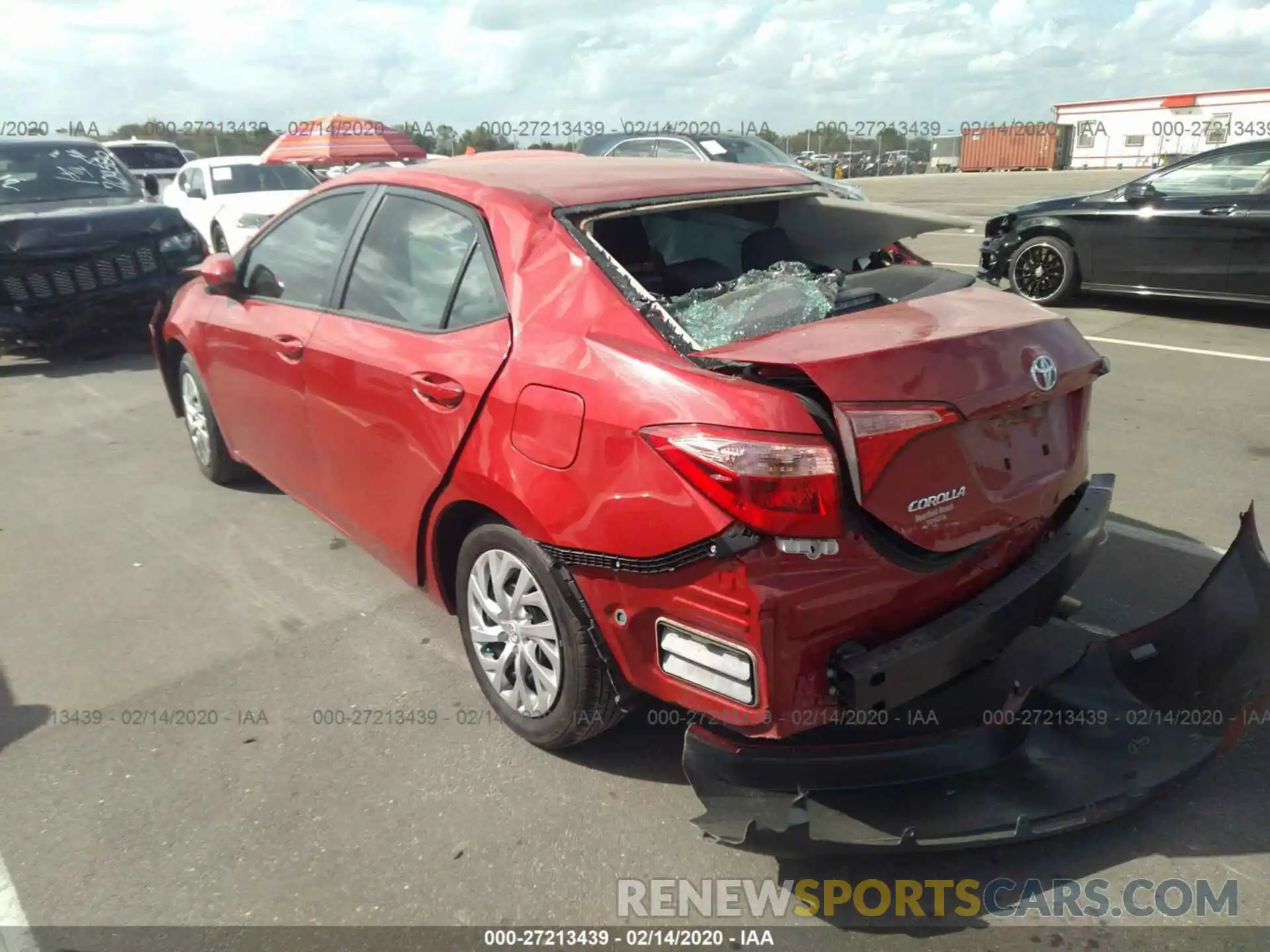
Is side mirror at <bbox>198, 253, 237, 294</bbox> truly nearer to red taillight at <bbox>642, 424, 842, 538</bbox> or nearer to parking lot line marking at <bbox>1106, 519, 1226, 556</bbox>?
red taillight at <bbox>642, 424, 842, 538</bbox>

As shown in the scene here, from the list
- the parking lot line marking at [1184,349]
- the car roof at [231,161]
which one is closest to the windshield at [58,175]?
the car roof at [231,161]

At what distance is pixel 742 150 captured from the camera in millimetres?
13898

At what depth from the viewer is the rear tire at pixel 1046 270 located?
9.34 m

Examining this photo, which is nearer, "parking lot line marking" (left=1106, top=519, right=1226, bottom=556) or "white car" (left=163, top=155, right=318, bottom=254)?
"parking lot line marking" (left=1106, top=519, right=1226, bottom=556)

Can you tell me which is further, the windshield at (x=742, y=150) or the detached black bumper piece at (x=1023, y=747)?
the windshield at (x=742, y=150)

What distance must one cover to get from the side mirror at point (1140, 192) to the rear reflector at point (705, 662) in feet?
27.4

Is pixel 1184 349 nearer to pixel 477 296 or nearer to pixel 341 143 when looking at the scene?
pixel 477 296

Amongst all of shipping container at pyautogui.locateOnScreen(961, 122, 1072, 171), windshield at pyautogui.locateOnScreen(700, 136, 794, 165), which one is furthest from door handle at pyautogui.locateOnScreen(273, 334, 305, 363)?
shipping container at pyautogui.locateOnScreen(961, 122, 1072, 171)

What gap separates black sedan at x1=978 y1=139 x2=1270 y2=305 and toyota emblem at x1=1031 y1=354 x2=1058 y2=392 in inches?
278

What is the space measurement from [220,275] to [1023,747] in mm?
3752

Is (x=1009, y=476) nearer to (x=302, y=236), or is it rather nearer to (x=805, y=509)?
(x=805, y=509)

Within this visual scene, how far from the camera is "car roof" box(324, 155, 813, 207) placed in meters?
3.08

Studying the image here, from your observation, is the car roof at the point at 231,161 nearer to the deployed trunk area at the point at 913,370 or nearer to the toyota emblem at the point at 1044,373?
the deployed trunk area at the point at 913,370

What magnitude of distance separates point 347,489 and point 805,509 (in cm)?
207
